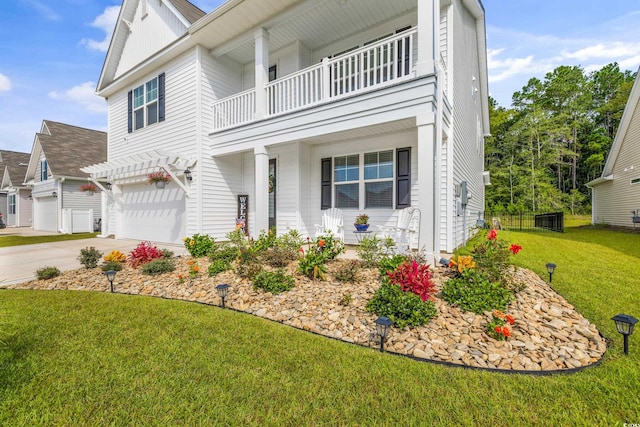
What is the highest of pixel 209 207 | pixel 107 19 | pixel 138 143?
pixel 107 19

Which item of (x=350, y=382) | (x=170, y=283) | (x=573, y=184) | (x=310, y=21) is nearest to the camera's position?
(x=350, y=382)

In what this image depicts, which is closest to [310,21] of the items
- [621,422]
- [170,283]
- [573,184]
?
[170,283]

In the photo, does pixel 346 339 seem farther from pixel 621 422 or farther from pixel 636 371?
pixel 636 371

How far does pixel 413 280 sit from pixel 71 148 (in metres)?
23.7

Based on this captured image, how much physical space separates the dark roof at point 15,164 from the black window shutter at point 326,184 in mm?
25813

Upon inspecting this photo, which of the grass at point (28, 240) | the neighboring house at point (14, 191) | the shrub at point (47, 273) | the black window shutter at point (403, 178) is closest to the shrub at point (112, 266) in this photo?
the shrub at point (47, 273)

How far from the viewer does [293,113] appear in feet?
22.5

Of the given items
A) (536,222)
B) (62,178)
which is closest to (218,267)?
(62,178)

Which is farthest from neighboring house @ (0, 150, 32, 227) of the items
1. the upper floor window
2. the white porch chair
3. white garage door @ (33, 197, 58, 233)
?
the white porch chair

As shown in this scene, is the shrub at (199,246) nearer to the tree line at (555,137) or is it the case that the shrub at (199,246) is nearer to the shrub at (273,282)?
the shrub at (273,282)

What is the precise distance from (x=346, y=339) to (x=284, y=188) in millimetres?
6216

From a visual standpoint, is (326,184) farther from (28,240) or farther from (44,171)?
(44,171)

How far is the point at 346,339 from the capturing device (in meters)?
3.01

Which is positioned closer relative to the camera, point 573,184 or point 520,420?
point 520,420
